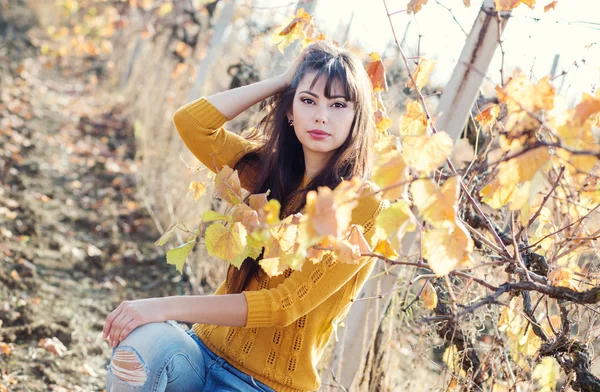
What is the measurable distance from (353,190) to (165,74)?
20.8ft

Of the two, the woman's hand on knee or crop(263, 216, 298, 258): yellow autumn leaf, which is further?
the woman's hand on knee

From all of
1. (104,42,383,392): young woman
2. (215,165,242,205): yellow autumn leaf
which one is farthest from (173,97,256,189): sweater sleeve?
(215,165,242,205): yellow autumn leaf

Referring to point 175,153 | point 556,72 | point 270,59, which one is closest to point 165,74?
point 175,153

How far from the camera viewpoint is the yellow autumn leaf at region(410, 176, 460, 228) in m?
0.95

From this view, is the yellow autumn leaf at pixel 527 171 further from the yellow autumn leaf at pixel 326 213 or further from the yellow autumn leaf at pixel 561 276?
the yellow autumn leaf at pixel 561 276

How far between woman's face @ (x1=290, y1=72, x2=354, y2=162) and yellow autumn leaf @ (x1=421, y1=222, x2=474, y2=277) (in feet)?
2.63

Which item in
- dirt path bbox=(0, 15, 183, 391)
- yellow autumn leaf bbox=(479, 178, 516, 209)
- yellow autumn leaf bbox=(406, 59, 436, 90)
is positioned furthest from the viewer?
dirt path bbox=(0, 15, 183, 391)

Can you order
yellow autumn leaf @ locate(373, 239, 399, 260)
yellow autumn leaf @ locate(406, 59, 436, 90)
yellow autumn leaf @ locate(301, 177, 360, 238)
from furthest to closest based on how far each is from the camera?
yellow autumn leaf @ locate(406, 59, 436, 90), yellow autumn leaf @ locate(373, 239, 399, 260), yellow autumn leaf @ locate(301, 177, 360, 238)

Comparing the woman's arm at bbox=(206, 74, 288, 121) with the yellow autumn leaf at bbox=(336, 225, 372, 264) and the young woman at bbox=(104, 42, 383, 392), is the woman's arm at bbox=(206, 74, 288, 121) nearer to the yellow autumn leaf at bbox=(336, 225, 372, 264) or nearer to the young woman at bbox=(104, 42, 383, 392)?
the young woman at bbox=(104, 42, 383, 392)

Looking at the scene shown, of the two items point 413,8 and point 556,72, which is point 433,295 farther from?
point 556,72

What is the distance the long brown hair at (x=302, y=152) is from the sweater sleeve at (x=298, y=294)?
209mm

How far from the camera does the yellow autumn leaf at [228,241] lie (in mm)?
1351

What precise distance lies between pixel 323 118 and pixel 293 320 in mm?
564

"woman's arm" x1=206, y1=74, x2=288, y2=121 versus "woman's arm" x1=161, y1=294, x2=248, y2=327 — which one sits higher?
"woman's arm" x1=206, y1=74, x2=288, y2=121
